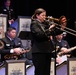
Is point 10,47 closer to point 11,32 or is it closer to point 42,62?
point 11,32

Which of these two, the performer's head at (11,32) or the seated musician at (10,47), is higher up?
the performer's head at (11,32)

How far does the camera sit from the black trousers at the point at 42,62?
529 centimetres

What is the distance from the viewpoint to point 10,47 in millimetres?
6934

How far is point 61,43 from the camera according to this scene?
770 cm

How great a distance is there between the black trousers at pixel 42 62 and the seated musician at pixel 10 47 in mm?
1367

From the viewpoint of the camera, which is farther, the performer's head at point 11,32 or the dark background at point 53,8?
the dark background at point 53,8

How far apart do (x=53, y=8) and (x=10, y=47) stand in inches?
125

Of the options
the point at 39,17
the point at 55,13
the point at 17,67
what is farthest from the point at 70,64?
the point at 55,13

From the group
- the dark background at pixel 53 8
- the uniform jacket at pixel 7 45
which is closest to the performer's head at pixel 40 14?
the uniform jacket at pixel 7 45

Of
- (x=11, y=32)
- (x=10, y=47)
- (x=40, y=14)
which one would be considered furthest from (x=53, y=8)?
(x=40, y=14)

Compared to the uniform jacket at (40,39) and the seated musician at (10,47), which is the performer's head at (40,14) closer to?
the uniform jacket at (40,39)

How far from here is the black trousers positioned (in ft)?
17.3

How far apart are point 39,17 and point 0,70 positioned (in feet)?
4.83

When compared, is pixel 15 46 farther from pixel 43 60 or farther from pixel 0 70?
pixel 43 60
